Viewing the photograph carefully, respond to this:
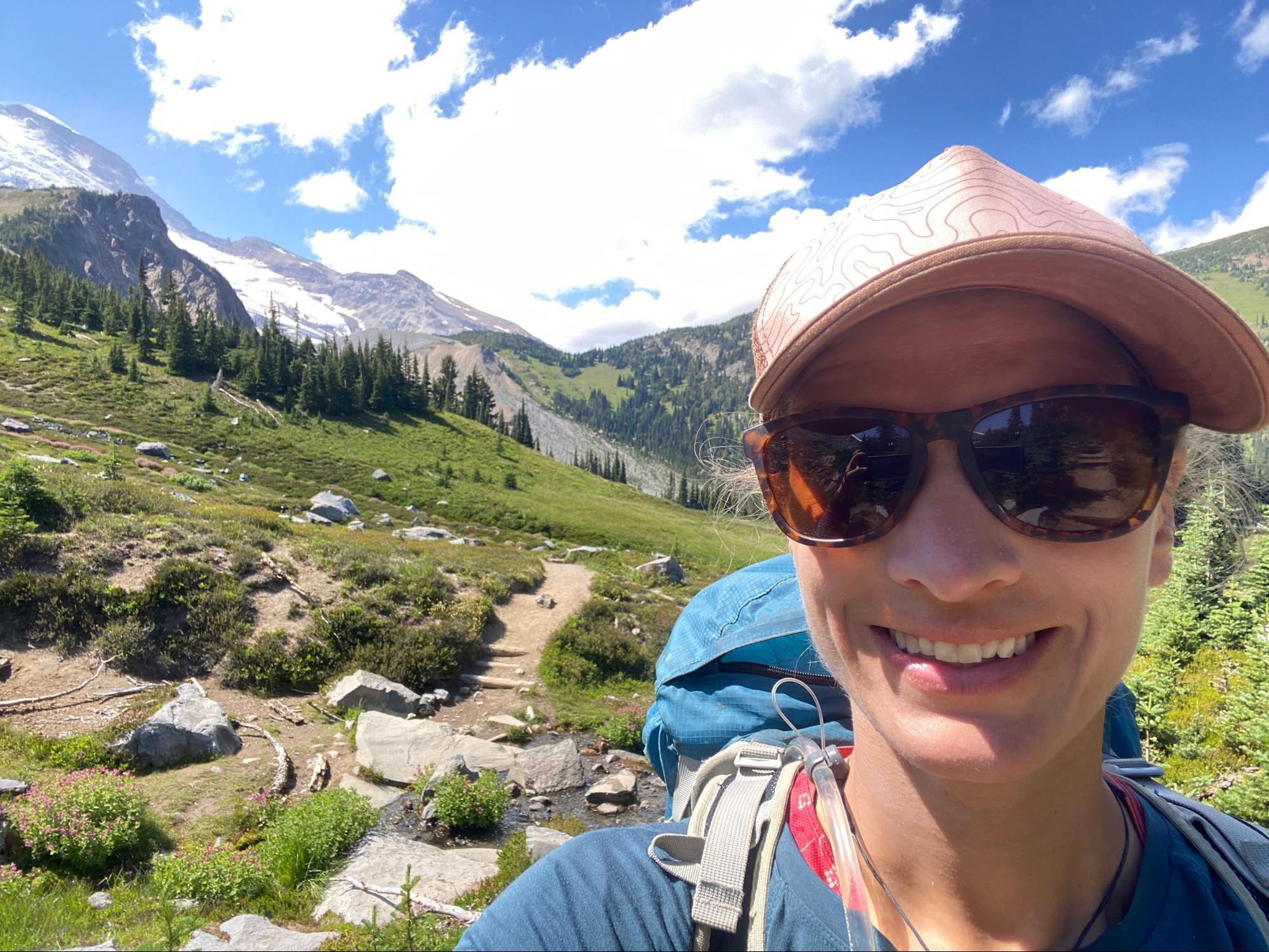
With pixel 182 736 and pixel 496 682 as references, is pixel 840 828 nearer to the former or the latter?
pixel 182 736

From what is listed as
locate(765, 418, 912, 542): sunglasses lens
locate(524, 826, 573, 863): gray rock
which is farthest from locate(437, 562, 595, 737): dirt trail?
locate(765, 418, 912, 542): sunglasses lens

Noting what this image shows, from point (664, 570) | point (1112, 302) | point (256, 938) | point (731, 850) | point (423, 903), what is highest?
point (1112, 302)

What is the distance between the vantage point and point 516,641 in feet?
49.9

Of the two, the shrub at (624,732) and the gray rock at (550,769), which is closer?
the gray rock at (550,769)

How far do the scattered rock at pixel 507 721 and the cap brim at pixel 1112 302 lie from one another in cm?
1106

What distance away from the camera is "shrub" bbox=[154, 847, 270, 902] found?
5.18 meters

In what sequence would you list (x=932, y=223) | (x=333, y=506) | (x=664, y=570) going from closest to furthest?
(x=932, y=223), (x=664, y=570), (x=333, y=506)

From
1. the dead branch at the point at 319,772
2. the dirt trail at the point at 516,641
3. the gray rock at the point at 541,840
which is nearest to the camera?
the gray rock at the point at 541,840

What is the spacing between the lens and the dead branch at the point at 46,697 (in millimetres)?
8961

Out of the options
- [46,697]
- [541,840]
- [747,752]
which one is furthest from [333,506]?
[747,752]

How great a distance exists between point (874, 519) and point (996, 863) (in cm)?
81

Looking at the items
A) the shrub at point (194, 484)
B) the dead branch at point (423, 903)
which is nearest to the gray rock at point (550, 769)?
the dead branch at point (423, 903)

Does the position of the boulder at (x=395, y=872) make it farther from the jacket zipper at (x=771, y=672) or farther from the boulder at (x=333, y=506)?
the boulder at (x=333, y=506)

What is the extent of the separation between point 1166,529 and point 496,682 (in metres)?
12.9
